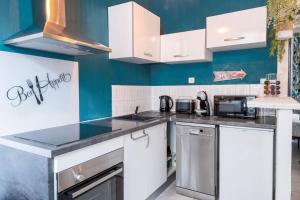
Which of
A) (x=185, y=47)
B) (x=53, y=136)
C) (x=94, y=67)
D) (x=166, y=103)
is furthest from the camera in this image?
(x=166, y=103)

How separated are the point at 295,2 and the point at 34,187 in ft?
8.40

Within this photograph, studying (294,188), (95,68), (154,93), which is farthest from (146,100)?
(294,188)

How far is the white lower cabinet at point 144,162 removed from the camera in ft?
5.47

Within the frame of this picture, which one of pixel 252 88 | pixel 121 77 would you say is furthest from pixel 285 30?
pixel 121 77

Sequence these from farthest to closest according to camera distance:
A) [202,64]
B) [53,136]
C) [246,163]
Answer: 1. [202,64]
2. [246,163]
3. [53,136]

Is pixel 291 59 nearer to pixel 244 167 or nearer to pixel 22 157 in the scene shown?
pixel 244 167

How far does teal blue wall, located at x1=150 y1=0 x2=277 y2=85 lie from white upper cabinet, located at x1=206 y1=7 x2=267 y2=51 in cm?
19

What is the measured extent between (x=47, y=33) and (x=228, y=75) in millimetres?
2004

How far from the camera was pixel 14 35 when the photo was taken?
1.42m

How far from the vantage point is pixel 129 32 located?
83.6 inches

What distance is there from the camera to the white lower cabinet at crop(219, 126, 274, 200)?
1.75 metres

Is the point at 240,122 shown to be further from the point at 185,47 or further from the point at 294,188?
the point at 185,47

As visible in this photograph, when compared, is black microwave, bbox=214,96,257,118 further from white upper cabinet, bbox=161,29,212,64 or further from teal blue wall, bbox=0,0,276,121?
white upper cabinet, bbox=161,29,212,64

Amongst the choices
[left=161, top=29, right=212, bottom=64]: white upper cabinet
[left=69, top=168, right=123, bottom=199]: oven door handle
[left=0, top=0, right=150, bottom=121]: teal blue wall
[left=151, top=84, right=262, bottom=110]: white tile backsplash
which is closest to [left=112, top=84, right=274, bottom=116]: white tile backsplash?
[left=151, top=84, right=262, bottom=110]: white tile backsplash
